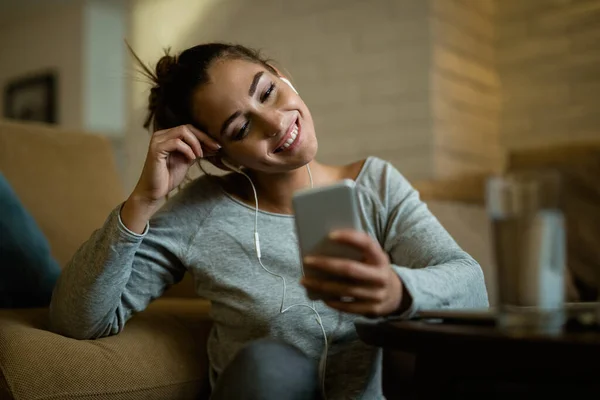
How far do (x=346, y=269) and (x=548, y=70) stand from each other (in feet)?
7.69

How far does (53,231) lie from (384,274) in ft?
3.44

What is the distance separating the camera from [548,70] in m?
2.82

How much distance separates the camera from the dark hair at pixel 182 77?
46.2 inches

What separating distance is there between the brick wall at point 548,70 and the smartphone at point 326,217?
2.20 metres

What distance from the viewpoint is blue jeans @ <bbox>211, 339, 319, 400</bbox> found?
32.2 inches

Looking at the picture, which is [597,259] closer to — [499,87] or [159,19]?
[499,87]

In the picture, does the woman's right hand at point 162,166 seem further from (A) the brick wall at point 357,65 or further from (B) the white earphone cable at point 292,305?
(A) the brick wall at point 357,65

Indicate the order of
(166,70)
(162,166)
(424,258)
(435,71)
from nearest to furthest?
(424,258), (162,166), (166,70), (435,71)

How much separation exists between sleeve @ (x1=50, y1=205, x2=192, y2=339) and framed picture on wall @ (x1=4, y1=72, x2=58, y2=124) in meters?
3.80

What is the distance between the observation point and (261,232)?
1.17 meters

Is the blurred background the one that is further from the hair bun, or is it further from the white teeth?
the white teeth

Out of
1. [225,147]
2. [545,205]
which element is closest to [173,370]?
[225,147]

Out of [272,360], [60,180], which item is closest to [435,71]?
[60,180]

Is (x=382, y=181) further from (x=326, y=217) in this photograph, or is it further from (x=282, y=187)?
(x=326, y=217)
